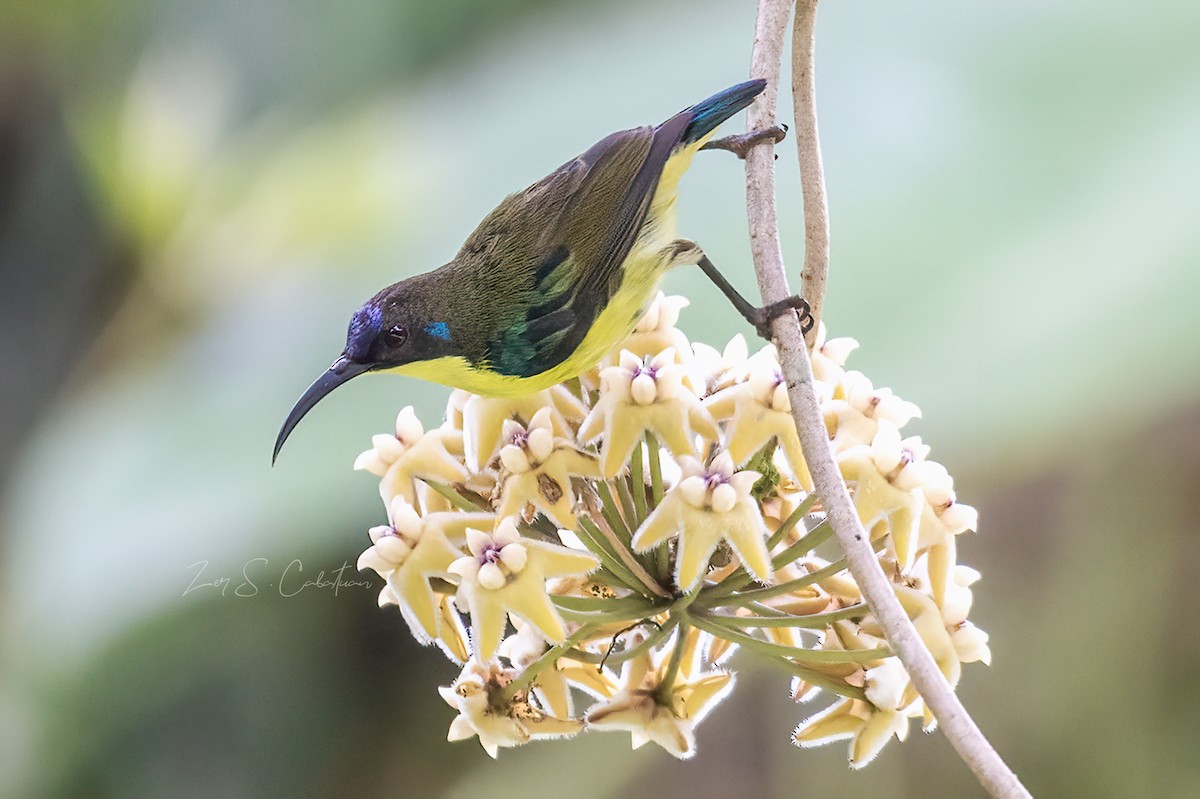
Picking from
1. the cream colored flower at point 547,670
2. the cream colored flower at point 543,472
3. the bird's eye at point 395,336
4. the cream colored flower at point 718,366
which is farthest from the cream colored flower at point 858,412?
the bird's eye at point 395,336

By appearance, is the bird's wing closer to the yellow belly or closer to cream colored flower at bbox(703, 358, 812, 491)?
the yellow belly

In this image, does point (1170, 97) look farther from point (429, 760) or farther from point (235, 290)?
point (429, 760)

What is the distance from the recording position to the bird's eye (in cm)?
138

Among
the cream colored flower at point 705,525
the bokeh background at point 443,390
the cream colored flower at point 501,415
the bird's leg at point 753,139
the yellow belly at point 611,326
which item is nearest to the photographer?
the cream colored flower at point 705,525

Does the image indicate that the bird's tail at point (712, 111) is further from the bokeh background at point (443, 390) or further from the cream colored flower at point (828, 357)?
the bokeh background at point (443, 390)

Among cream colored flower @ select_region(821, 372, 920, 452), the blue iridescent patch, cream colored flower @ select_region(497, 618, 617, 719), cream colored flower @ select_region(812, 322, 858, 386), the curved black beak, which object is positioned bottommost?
cream colored flower @ select_region(497, 618, 617, 719)

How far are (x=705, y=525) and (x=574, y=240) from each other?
565 mm

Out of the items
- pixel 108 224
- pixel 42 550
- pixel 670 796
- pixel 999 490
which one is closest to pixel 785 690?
pixel 670 796

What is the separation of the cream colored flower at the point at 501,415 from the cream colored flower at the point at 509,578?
15 centimetres

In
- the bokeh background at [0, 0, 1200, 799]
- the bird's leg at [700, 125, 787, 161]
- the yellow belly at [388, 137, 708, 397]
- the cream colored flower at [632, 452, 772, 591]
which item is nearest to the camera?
the cream colored flower at [632, 452, 772, 591]

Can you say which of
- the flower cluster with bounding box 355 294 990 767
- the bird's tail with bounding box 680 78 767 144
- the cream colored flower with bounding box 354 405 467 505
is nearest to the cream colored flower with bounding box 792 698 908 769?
the flower cluster with bounding box 355 294 990 767

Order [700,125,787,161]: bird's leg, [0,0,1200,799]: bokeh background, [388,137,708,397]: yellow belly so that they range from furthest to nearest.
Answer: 1. [0,0,1200,799]: bokeh background
2. [388,137,708,397]: yellow belly
3. [700,125,787,161]: bird's leg

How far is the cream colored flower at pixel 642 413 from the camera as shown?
118 centimetres

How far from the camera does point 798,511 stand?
1.24 meters
